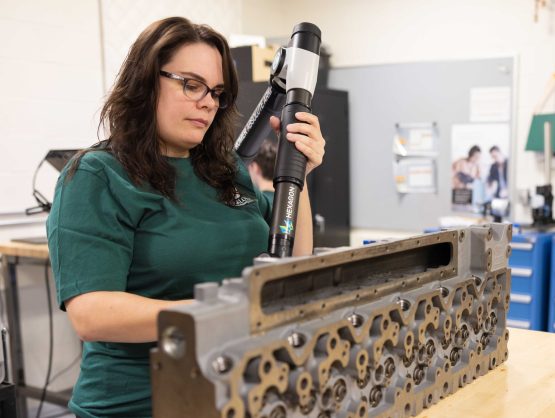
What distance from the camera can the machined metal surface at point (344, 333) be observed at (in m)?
0.59

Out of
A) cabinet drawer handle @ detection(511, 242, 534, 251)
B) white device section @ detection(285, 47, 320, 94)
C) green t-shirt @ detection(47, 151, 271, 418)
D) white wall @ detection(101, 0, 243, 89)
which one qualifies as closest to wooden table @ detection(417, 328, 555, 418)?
green t-shirt @ detection(47, 151, 271, 418)

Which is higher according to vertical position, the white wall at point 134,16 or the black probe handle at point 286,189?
the white wall at point 134,16

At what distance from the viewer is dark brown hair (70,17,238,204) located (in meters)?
1.02

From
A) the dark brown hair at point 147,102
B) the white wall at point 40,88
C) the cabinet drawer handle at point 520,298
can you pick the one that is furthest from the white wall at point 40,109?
the cabinet drawer handle at point 520,298

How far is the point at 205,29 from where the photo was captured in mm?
1069

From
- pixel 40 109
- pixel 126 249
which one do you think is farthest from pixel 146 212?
pixel 40 109

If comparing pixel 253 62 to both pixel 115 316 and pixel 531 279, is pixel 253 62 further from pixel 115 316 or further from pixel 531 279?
pixel 115 316

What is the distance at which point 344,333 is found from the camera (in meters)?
0.73

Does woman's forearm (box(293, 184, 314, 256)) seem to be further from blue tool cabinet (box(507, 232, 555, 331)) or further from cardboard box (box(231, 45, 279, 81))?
cardboard box (box(231, 45, 279, 81))

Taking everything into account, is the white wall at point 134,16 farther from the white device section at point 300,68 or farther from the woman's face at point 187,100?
the white device section at point 300,68

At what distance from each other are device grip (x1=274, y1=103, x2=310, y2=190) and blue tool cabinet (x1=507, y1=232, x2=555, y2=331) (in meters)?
2.29

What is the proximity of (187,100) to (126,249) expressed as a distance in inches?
10.6

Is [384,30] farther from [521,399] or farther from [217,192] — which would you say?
[521,399]

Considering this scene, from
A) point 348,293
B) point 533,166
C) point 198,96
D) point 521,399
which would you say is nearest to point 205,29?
point 198,96
